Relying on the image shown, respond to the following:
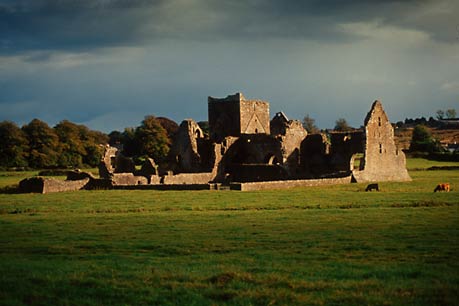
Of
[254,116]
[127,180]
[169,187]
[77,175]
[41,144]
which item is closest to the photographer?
[169,187]

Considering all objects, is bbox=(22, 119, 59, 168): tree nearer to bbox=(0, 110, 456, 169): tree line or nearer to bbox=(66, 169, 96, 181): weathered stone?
bbox=(0, 110, 456, 169): tree line

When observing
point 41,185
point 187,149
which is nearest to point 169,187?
point 41,185

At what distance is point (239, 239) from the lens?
603 inches

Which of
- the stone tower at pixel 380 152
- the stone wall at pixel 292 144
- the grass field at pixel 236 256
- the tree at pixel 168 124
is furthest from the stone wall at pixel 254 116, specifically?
the tree at pixel 168 124

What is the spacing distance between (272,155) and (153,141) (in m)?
35.7

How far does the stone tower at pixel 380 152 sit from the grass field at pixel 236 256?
84.0 feet

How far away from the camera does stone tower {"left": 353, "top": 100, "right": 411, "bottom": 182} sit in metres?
49.4

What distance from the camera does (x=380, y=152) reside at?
5125 cm

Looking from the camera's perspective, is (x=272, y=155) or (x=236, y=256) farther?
(x=272, y=155)

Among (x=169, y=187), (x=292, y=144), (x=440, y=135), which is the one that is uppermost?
(x=440, y=135)

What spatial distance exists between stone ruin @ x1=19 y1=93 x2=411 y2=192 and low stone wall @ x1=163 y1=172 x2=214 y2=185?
70 millimetres

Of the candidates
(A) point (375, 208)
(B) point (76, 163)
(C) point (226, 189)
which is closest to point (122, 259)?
(A) point (375, 208)

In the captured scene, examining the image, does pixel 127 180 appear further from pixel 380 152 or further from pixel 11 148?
pixel 11 148

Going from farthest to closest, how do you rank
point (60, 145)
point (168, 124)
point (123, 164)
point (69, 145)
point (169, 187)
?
point (168, 124) < point (69, 145) < point (60, 145) < point (123, 164) < point (169, 187)
